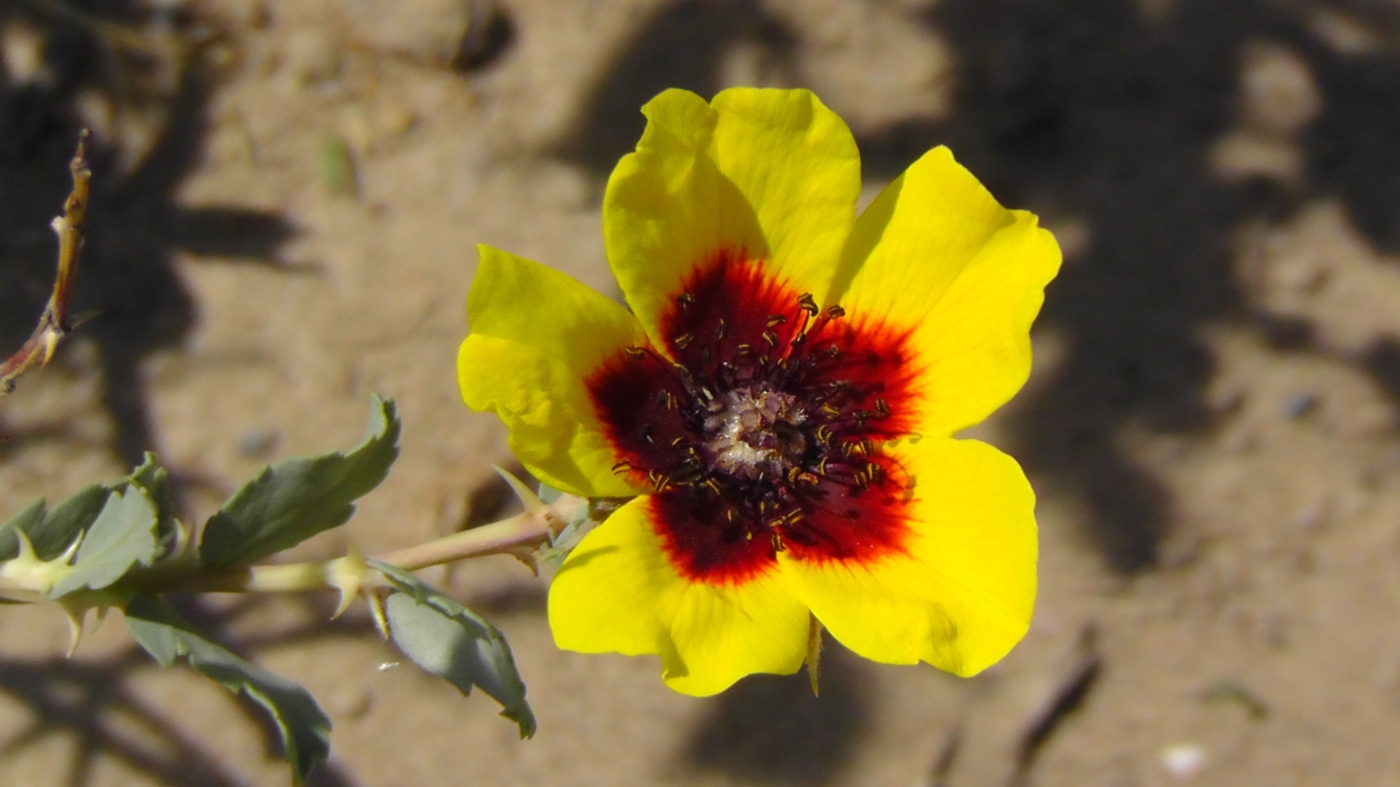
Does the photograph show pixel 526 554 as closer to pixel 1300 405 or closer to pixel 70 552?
pixel 70 552

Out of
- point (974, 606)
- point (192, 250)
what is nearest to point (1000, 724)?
point (974, 606)

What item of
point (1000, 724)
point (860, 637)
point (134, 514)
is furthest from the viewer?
point (1000, 724)

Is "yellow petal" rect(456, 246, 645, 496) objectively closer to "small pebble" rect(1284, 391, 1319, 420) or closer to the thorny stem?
the thorny stem

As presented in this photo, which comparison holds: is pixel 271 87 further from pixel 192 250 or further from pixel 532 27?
pixel 532 27

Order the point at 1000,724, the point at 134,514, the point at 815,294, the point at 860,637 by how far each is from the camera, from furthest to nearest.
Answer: the point at 1000,724 < the point at 815,294 < the point at 134,514 < the point at 860,637

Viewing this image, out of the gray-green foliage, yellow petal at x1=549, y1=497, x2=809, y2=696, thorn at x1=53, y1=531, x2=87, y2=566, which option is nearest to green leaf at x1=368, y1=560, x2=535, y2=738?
the gray-green foliage

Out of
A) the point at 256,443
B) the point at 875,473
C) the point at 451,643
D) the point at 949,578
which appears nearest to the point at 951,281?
the point at 875,473

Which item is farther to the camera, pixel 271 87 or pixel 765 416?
pixel 271 87
